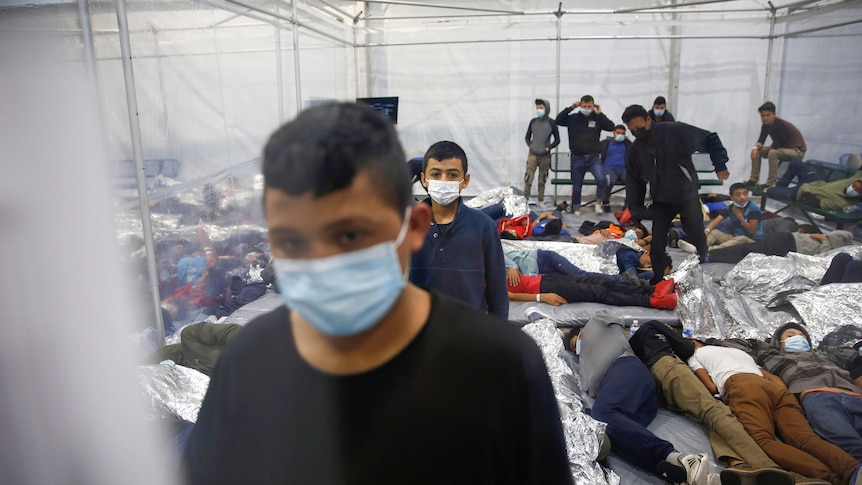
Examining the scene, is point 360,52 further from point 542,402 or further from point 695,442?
point 542,402

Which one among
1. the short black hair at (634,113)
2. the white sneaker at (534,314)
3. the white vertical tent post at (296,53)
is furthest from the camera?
the white vertical tent post at (296,53)

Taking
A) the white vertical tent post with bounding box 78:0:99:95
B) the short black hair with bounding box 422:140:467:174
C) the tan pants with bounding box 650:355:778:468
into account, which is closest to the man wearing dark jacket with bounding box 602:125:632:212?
the tan pants with bounding box 650:355:778:468

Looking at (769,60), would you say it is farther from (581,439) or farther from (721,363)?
(581,439)

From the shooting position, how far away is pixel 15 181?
480 millimetres

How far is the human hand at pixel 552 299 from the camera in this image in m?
4.38

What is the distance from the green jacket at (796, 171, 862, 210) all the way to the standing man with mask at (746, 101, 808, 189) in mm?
1350

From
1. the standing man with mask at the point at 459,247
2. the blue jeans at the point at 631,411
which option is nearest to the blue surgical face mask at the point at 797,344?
the blue jeans at the point at 631,411

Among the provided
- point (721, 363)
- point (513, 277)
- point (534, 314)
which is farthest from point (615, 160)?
point (721, 363)

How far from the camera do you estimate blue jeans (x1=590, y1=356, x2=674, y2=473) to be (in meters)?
2.60

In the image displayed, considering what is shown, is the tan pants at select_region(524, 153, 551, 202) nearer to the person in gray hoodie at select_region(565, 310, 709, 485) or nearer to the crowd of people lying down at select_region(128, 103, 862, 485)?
the person in gray hoodie at select_region(565, 310, 709, 485)

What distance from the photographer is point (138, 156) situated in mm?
3080

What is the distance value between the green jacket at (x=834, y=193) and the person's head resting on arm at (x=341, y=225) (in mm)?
6679

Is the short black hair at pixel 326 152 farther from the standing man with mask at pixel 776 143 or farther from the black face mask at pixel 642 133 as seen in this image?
Result: the standing man with mask at pixel 776 143

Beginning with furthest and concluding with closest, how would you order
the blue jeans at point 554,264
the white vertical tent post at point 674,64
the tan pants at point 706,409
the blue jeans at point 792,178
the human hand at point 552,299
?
1. the white vertical tent post at point 674,64
2. the blue jeans at point 792,178
3. the blue jeans at point 554,264
4. the human hand at point 552,299
5. the tan pants at point 706,409
